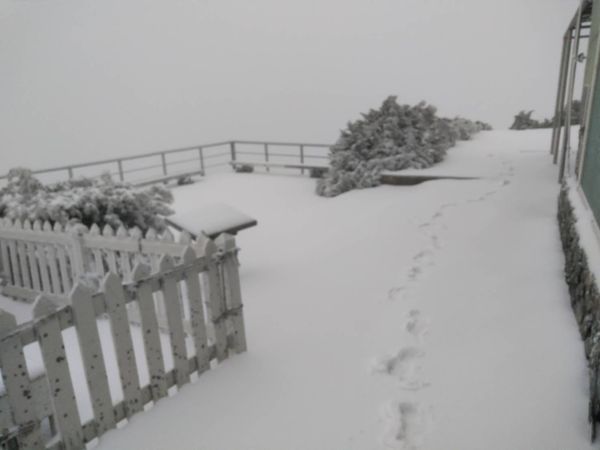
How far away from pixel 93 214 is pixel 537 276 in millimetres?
5008

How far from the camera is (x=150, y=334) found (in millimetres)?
3037

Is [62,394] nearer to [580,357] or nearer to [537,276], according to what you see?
[580,357]

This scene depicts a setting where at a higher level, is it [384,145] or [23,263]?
[384,145]

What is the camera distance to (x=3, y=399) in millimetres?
2305

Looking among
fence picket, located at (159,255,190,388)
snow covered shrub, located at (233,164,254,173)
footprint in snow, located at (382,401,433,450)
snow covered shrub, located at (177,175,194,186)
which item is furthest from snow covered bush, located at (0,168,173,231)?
snow covered shrub, located at (233,164,254,173)

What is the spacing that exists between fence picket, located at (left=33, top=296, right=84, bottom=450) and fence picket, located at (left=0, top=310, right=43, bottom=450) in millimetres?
105

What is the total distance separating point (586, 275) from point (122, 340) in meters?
3.15

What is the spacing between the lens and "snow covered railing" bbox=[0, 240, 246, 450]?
92.5 inches

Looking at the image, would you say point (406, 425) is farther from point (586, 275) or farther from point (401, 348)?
point (586, 275)

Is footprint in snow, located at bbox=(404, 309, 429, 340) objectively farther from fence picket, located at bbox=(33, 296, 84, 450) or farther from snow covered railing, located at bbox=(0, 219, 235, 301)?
fence picket, located at bbox=(33, 296, 84, 450)

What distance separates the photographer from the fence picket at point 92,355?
8.46 feet

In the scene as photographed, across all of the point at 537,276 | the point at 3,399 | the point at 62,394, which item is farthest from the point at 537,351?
the point at 3,399

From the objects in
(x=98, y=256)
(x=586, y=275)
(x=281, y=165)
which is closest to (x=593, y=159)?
(x=586, y=275)

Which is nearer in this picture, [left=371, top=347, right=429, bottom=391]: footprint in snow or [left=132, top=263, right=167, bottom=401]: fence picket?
[left=132, top=263, right=167, bottom=401]: fence picket
